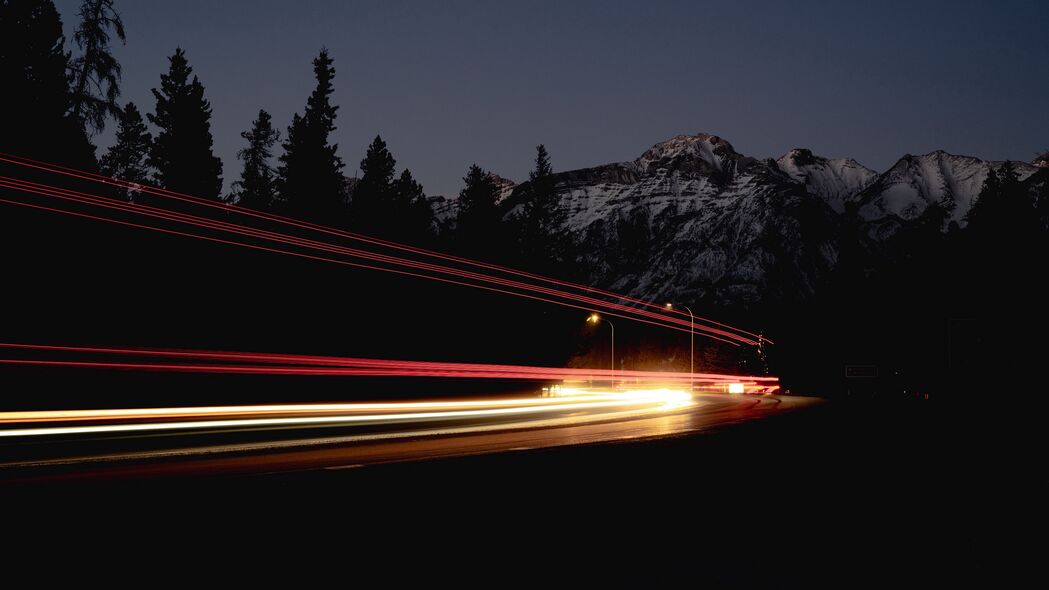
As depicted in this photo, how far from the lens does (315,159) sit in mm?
56750

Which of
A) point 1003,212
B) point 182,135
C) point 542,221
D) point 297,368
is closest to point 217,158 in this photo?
point 182,135

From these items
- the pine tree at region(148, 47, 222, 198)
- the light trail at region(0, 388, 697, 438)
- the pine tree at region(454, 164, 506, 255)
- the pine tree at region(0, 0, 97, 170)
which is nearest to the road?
the light trail at region(0, 388, 697, 438)

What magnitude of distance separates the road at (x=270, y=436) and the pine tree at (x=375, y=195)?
125 ft

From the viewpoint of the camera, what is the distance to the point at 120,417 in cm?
1750

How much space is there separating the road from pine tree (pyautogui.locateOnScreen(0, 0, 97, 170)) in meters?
14.8

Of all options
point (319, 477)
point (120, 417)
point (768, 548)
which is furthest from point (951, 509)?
point (120, 417)

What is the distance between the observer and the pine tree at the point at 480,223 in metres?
71.9

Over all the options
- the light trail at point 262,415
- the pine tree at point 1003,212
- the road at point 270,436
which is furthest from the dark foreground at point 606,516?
the pine tree at point 1003,212

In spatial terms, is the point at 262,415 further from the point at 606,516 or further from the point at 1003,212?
the point at 1003,212

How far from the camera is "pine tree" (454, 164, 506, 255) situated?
7188 centimetres

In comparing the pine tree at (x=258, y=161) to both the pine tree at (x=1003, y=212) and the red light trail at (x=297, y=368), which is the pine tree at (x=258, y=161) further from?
the pine tree at (x=1003, y=212)

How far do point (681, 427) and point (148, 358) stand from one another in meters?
23.3

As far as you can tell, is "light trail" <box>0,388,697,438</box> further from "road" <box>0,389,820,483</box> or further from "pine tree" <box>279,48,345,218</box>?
"pine tree" <box>279,48,345,218</box>

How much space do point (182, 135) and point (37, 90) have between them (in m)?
17.9
